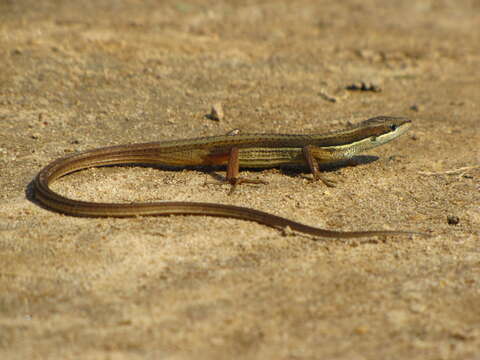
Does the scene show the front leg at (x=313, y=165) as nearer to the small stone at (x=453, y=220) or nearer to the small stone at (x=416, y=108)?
the small stone at (x=453, y=220)

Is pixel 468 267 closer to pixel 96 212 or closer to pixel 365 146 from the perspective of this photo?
pixel 365 146

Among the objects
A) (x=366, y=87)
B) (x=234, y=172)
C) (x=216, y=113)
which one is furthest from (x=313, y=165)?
(x=366, y=87)

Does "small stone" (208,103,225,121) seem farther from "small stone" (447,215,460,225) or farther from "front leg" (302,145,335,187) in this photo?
"small stone" (447,215,460,225)

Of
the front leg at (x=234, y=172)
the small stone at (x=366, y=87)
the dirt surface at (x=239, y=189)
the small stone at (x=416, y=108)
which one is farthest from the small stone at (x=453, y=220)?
the small stone at (x=366, y=87)

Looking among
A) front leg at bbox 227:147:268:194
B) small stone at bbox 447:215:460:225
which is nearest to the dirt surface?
small stone at bbox 447:215:460:225

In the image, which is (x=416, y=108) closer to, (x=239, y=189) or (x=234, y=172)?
(x=234, y=172)

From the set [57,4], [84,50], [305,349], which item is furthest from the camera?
[57,4]

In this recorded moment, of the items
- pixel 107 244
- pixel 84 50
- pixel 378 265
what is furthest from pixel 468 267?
pixel 84 50
